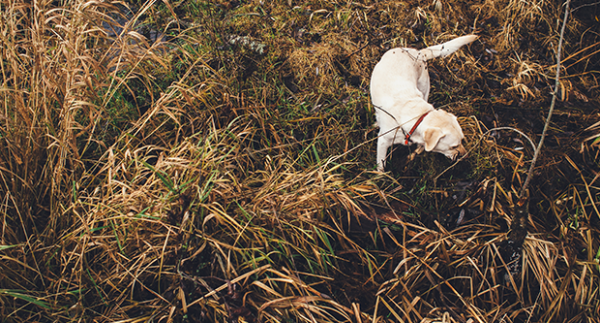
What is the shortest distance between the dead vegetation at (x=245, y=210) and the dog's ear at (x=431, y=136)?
34 cm

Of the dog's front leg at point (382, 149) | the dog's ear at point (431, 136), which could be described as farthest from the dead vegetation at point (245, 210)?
the dog's ear at point (431, 136)

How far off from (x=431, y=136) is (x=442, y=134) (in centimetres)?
7

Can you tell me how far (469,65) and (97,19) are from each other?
10.6 ft

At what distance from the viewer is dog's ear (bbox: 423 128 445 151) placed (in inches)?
83.1

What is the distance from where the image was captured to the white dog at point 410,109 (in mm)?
2164

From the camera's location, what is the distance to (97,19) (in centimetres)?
222

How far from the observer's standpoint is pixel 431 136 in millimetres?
2129

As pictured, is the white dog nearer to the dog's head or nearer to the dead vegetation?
the dog's head

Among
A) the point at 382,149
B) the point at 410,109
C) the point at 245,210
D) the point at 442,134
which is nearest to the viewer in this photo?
the point at 245,210

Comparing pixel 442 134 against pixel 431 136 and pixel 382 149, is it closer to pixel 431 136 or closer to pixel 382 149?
pixel 431 136

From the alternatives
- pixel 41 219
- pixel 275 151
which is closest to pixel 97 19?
pixel 41 219

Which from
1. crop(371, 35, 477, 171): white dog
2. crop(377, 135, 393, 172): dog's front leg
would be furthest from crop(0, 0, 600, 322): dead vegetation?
crop(371, 35, 477, 171): white dog

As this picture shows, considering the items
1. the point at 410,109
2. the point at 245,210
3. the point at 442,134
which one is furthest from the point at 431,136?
the point at 245,210

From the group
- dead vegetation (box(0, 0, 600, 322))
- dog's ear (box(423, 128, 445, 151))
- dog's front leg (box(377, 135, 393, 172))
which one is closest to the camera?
dead vegetation (box(0, 0, 600, 322))
